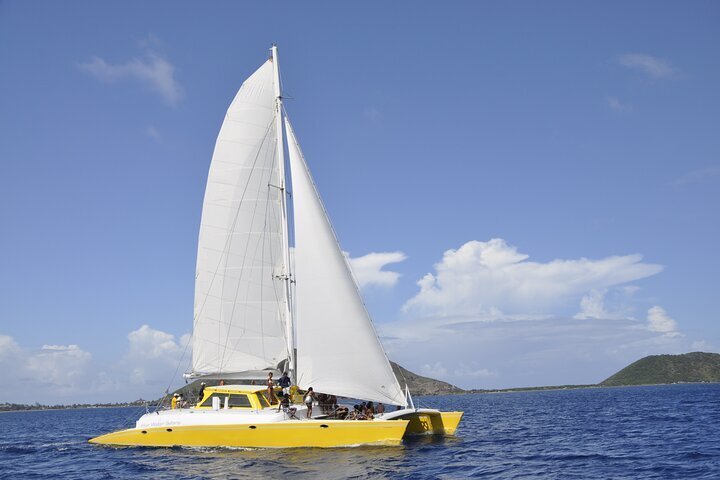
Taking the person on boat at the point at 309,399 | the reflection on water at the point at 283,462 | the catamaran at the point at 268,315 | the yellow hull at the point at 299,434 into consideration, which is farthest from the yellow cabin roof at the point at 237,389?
the reflection on water at the point at 283,462

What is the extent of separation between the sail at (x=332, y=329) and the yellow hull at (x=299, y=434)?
69.7 inches

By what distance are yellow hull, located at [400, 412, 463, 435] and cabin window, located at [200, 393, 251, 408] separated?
6717 mm

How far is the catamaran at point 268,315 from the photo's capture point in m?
24.9

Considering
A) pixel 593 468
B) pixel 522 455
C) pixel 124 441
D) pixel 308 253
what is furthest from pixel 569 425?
pixel 124 441

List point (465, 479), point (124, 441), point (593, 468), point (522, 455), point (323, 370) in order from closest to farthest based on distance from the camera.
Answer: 1. point (465, 479)
2. point (593, 468)
3. point (522, 455)
4. point (323, 370)
5. point (124, 441)

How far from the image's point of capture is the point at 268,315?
2830 centimetres

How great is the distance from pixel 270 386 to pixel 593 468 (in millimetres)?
12498

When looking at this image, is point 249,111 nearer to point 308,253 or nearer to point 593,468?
point 308,253

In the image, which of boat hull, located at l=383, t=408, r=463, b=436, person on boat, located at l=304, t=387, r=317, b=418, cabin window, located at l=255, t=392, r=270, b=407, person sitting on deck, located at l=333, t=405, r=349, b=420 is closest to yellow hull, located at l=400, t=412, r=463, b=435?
boat hull, located at l=383, t=408, r=463, b=436

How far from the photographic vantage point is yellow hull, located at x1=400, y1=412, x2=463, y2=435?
27916 mm

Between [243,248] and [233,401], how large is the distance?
680 cm

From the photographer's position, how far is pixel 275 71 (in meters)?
29.4

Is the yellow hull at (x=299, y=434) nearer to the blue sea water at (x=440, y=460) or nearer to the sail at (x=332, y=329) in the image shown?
the blue sea water at (x=440, y=460)

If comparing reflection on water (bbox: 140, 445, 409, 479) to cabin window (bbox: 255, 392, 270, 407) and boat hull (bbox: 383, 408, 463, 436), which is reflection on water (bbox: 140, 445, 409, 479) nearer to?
cabin window (bbox: 255, 392, 270, 407)
